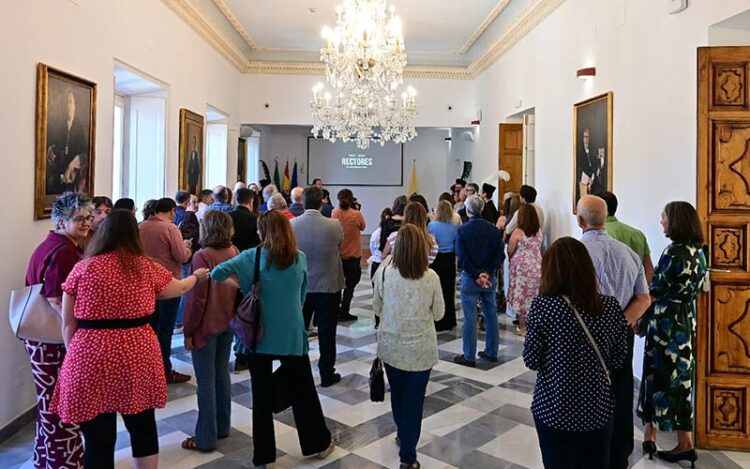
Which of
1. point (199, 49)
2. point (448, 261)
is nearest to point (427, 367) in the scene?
point (448, 261)

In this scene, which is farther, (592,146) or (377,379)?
(592,146)

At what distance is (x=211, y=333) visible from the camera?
141 inches

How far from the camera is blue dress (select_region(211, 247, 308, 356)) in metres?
3.31

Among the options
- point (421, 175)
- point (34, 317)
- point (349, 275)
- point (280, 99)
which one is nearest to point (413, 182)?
point (421, 175)

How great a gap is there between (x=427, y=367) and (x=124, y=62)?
463 cm

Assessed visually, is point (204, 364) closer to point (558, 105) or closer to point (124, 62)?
point (124, 62)

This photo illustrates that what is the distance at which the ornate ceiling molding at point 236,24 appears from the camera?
8.91 metres

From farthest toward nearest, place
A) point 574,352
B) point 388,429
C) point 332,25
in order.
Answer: point 332,25 → point 388,429 → point 574,352

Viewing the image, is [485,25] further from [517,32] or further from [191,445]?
[191,445]

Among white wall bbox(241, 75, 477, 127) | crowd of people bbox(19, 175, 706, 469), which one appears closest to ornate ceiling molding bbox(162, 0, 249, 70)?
white wall bbox(241, 75, 477, 127)

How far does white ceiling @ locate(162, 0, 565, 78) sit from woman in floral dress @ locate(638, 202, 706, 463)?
4.60m

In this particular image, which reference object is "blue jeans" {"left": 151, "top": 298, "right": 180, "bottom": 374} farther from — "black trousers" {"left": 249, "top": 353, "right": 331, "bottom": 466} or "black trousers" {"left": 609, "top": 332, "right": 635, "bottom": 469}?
"black trousers" {"left": 609, "top": 332, "right": 635, "bottom": 469}

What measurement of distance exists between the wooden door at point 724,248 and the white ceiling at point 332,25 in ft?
12.4

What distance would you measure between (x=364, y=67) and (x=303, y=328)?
4.17m
